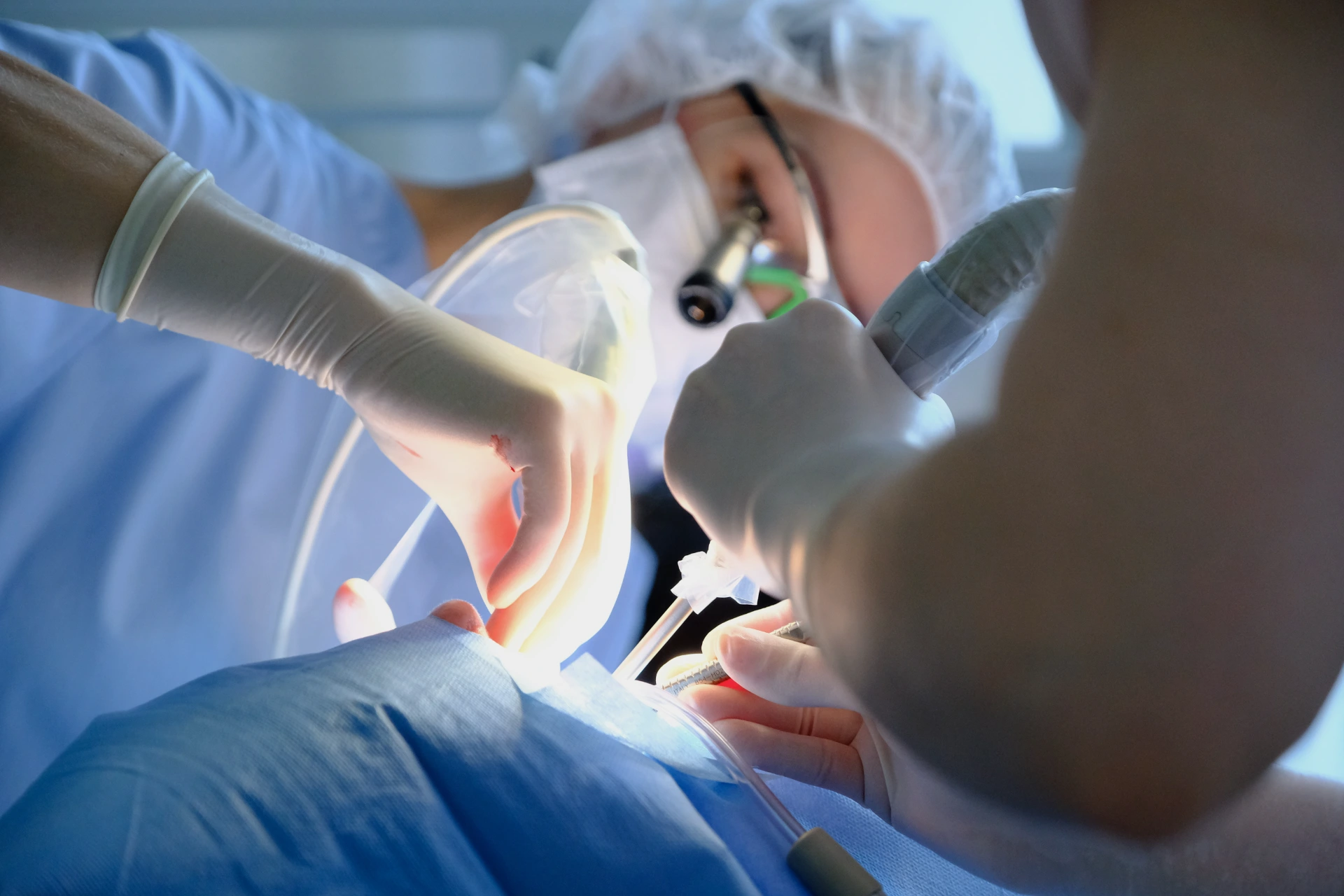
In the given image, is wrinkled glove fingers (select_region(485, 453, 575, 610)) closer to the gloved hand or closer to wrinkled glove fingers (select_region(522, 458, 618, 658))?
wrinkled glove fingers (select_region(522, 458, 618, 658))

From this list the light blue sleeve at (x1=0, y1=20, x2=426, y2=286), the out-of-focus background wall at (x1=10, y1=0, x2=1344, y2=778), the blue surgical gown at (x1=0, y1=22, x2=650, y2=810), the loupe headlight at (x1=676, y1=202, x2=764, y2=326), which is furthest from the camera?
the out-of-focus background wall at (x1=10, y1=0, x2=1344, y2=778)

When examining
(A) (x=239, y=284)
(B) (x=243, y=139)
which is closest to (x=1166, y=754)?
(A) (x=239, y=284)

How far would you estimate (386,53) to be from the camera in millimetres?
1659

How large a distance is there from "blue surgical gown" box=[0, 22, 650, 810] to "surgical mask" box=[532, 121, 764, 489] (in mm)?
389

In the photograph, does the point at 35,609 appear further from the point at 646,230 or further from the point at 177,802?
the point at 646,230

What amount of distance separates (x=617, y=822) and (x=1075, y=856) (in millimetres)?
332

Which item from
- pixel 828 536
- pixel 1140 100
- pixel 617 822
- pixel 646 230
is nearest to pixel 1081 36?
pixel 1140 100

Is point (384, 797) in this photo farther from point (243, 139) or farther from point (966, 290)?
point (243, 139)

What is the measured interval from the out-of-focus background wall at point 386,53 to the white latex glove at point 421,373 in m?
1.09

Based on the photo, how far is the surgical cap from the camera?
3.89 feet

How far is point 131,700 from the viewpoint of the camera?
0.82 meters

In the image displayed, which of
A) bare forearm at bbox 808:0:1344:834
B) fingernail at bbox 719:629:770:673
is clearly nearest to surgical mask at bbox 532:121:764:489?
fingernail at bbox 719:629:770:673

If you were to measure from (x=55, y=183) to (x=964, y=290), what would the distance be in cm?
66

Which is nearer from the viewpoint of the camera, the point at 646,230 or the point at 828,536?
the point at 828,536
